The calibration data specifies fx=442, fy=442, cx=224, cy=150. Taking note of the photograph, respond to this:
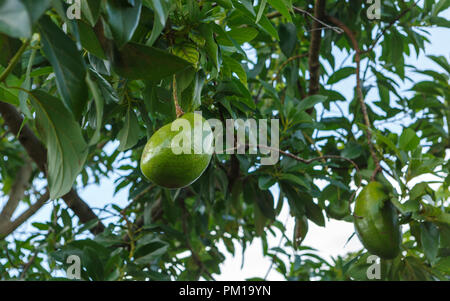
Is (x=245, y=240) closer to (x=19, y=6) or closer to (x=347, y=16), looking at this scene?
(x=347, y=16)

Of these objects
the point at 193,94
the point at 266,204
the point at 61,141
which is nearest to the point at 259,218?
the point at 266,204

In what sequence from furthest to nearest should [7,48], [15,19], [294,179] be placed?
[294,179]
[7,48]
[15,19]

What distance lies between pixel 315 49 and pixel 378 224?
0.68 meters

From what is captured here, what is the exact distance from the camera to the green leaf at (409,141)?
1.07m

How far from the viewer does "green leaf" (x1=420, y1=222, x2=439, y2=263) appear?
0.97m

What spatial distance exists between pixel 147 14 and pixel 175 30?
62 millimetres

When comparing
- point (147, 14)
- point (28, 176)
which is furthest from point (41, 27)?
point (28, 176)

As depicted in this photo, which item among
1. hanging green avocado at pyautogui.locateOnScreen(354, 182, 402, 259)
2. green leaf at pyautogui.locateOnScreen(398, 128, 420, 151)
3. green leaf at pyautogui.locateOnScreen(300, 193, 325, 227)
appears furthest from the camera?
green leaf at pyautogui.locateOnScreen(300, 193, 325, 227)

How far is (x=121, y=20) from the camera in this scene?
1.47 feet

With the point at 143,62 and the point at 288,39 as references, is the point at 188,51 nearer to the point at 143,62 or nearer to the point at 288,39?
the point at 143,62

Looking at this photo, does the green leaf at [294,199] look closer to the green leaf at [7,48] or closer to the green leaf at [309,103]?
the green leaf at [309,103]

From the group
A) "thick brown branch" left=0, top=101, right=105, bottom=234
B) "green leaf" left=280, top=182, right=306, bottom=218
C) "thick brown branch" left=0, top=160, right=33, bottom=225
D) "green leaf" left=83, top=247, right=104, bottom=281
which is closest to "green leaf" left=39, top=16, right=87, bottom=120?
"green leaf" left=83, top=247, right=104, bottom=281

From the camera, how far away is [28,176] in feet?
6.88

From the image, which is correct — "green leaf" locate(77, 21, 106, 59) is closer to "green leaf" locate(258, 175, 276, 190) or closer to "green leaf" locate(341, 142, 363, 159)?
"green leaf" locate(258, 175, 276, 190)
